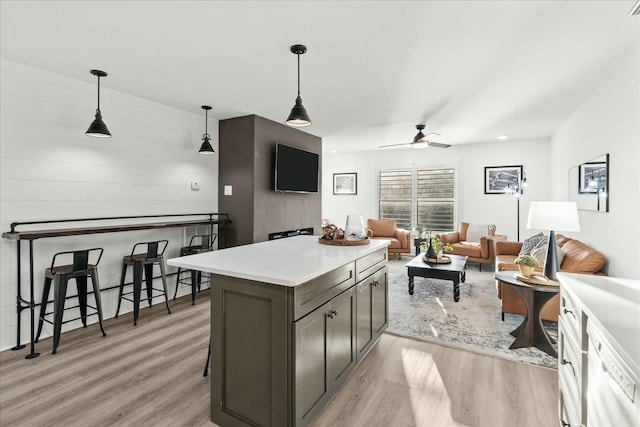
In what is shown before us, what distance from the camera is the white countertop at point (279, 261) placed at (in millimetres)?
1662

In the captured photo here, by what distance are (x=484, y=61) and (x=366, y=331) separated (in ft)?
8.41

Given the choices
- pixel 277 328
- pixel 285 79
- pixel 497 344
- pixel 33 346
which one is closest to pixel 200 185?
pixel 285 79

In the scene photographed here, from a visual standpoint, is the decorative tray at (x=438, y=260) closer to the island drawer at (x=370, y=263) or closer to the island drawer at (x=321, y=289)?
the island drawer at (x=370, y=263)

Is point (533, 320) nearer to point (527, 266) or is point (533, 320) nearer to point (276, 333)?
point (527, 266)

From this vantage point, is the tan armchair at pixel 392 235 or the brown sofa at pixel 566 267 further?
the tan armchair at pixel 392 235

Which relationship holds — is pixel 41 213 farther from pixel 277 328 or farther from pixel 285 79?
pixel 277 328

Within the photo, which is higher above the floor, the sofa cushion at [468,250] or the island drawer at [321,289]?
the island drawer at [321,289]

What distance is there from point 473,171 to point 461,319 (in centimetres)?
453

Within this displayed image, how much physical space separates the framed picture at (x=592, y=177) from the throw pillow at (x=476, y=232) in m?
2.40

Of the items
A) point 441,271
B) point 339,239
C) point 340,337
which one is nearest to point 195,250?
point 339,239

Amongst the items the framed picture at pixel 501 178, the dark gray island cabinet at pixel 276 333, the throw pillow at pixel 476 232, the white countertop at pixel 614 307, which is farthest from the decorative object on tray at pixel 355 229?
the framed picture at pixel 501 178

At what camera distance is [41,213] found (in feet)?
10.3

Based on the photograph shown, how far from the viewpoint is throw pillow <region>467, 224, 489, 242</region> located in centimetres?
635

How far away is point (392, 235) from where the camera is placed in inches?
285
